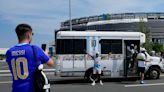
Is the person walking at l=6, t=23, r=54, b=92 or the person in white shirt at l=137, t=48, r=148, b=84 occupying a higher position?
the person walking at l=6, t=23, r=54, b=92

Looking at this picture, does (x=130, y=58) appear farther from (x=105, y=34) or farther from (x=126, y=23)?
(x=126, y=23)

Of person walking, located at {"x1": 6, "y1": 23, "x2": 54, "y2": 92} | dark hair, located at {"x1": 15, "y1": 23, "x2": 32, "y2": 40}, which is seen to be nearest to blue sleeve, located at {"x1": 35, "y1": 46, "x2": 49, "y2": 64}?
person walking, located at {"x1": 6, "y1": 23, "x2": 54, "y2": 92}

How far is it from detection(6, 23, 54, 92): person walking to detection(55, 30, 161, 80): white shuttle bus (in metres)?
13.7

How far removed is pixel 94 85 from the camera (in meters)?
17.9

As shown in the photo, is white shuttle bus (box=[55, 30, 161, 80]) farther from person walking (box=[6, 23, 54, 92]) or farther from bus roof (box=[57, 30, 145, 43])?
person walking (box=[6, 23, 54, 92])

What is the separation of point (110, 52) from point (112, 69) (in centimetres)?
84

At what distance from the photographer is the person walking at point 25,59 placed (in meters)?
4.71

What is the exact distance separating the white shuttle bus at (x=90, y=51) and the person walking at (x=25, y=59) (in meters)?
13.7

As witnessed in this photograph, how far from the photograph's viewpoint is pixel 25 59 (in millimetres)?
4766

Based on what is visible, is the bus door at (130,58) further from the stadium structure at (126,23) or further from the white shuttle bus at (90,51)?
the stadium structure at (126,23)

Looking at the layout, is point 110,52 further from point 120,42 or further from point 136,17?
point 136,17

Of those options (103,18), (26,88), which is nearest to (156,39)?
(103,18)

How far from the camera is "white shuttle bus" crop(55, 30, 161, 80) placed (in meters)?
18.7

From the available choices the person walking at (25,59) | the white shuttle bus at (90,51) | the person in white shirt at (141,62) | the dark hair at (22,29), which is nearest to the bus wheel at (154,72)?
the white shuttle bus at (90,51)
